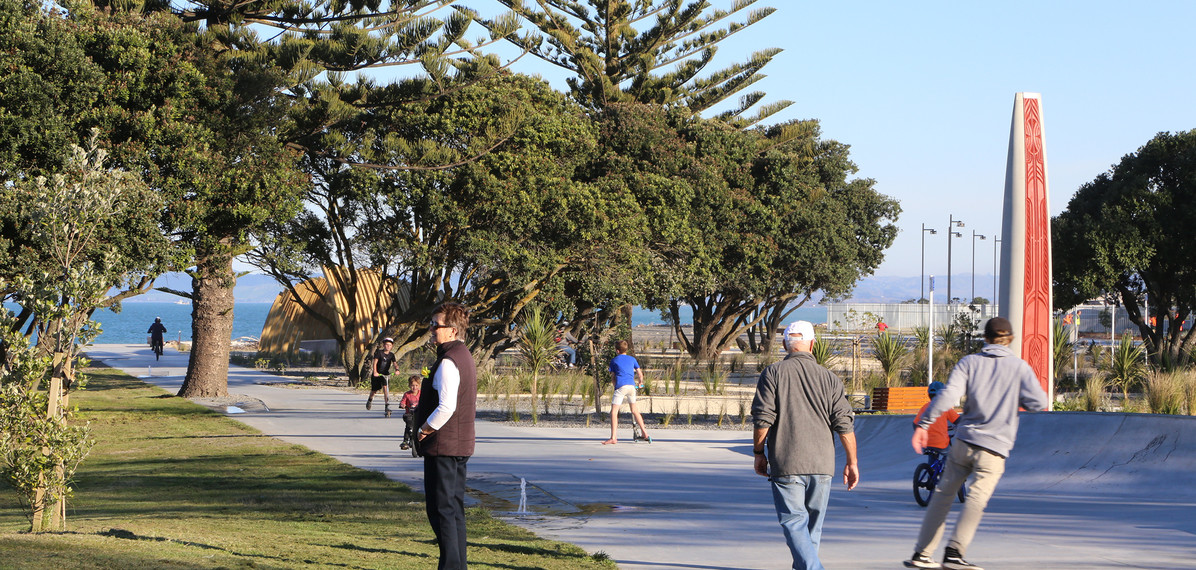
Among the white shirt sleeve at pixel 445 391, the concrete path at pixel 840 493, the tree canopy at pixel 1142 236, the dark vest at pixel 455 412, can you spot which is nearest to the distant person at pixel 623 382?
the concrete path at pixel 840 493

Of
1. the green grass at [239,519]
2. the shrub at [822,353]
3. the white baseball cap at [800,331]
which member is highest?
the white baseball cap at [800,331]

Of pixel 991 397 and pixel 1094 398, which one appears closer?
pixel 991 397

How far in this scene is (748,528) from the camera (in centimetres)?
788

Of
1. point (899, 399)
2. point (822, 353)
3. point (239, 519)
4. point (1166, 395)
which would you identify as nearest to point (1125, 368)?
point (822, 353)

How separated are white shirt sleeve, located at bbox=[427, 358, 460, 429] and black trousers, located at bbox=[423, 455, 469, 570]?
23 centimetres

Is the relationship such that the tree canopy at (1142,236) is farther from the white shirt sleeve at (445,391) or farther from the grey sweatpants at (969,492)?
the white shirt sleeve at (445,391)

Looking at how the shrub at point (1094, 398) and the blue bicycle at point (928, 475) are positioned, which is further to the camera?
the shrub at point (1094, 398)

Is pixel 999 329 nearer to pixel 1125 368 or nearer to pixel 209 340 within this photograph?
pixel 1125 368

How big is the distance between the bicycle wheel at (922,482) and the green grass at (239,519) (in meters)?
3.61

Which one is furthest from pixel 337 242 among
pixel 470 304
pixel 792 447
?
pixel 792 447

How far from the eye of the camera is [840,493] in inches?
399

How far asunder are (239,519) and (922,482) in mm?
5611

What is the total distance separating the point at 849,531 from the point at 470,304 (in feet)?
64.5

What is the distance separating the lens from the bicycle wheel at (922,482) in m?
9.19
